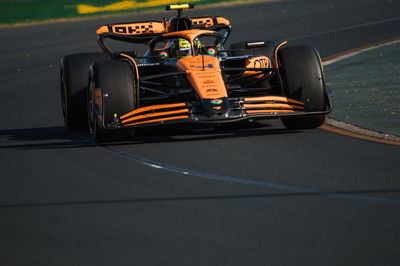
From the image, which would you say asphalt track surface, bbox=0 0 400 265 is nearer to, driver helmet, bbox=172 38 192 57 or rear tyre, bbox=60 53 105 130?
rear tyre, bbox=60 53 105 130

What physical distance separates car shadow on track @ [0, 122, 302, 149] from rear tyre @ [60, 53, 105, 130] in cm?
19

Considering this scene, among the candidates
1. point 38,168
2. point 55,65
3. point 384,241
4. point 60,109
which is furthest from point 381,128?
point 55,65

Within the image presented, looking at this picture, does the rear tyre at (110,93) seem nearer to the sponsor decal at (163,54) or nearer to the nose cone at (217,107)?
the nose cone at (217,107)

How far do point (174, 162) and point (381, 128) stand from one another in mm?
2771

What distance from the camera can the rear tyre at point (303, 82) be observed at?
35.0ft

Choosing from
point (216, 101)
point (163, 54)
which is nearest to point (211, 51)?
point (163, 54)

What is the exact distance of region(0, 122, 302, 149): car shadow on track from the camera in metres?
10.7

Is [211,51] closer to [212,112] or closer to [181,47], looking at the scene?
[181,47]

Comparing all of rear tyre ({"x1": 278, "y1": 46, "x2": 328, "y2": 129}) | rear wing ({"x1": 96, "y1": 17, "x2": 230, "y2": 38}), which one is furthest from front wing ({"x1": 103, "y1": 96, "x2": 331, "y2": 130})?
rear wing ({"x1": 96, "y1": 17, "x2": 230, "y2": 38})

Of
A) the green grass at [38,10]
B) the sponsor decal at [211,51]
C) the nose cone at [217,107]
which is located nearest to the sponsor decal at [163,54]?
the sponsor decal at [211,51]

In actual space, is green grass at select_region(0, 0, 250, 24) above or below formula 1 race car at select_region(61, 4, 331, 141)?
above

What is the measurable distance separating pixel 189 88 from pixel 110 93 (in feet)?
3.09

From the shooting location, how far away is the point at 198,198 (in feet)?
25.1

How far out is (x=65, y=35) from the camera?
2605 cm
